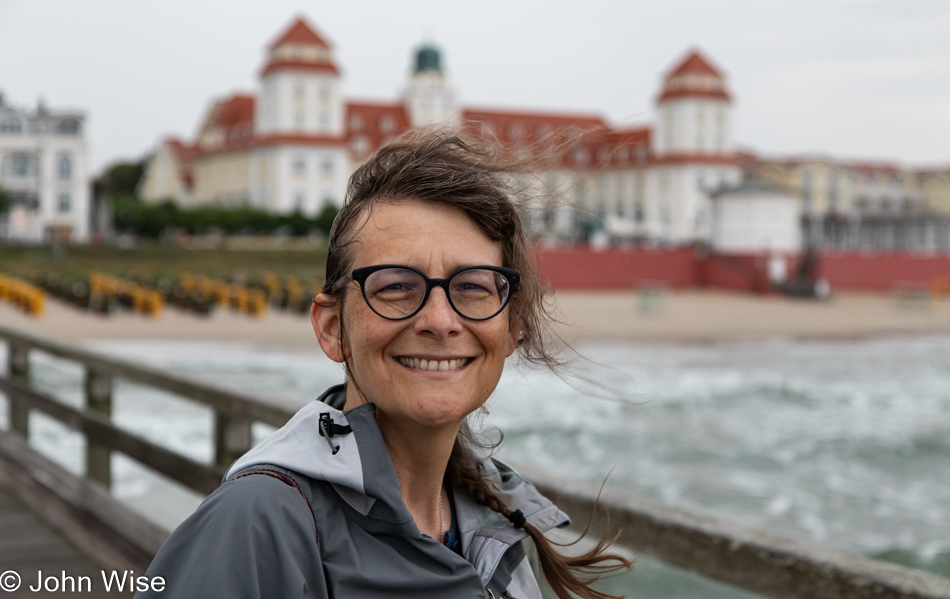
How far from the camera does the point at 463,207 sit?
1.45 m

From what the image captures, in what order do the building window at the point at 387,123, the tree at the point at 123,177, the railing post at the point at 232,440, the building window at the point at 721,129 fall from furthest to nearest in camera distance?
the tree at the point at 123,177 < the building window at the point at 387,123 < the building window at the point at 721,129 < the railing post at the point at 232,440

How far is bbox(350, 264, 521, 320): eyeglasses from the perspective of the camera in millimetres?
1406

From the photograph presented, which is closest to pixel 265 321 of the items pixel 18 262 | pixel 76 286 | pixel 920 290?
pixel 76 286

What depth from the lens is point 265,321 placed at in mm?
27156

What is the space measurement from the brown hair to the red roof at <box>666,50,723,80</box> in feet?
251

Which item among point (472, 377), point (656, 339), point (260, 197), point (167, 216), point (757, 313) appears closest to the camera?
point (472, 377)

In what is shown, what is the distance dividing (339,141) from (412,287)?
7062cm

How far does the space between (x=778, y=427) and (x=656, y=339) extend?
1195 cm

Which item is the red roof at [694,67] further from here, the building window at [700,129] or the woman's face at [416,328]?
the woman's face at [416,328]

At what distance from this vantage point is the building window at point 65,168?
6144 centimetres

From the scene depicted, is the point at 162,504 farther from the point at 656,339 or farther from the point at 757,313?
the point at 757,313

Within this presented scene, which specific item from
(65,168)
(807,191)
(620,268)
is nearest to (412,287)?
(620,268)

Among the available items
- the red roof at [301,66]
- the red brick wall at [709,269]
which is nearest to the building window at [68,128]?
the red roof at [301,66]

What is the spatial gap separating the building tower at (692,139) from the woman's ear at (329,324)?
241 feet
